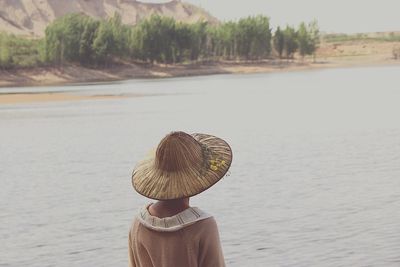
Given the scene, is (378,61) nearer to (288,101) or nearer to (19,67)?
(19,67)

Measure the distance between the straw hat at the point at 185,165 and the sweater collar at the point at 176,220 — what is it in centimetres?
7

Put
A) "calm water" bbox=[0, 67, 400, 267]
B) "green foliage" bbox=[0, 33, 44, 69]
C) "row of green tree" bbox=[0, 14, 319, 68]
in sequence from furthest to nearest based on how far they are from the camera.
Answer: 1. "row of green tree" bbox=[0, 14, 319, 68]
2. "green foliage" bbox=[0, 33, 44, 69]
3. "calm water" bbox=[0, 67, 400, 267]

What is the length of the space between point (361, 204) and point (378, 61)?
13289 centimetres

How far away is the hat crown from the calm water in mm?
6059

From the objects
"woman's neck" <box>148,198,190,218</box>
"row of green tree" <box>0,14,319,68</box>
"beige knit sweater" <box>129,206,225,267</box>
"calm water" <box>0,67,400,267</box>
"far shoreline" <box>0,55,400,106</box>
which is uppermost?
"woman's neck" <box>148,198,190,218</box>

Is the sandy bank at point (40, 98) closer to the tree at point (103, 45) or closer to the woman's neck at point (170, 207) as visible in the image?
the tree at point (103, 45)

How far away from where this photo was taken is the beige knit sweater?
3.23m

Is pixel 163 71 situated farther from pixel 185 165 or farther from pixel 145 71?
pixel 185 165

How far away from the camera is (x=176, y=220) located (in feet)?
10.8

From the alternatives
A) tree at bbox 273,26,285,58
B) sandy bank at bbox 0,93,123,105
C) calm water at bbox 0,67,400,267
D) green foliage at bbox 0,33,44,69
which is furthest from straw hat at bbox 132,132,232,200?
tree at bbox 273,26,285,58

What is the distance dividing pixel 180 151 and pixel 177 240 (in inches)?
12.9

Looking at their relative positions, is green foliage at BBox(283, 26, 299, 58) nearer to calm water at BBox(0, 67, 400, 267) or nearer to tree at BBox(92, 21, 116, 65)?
tree at BBox(92, 21, 116, 65)

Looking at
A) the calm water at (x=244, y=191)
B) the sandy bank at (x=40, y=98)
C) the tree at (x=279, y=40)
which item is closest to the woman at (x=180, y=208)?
the calm water at (x=244, y=191)

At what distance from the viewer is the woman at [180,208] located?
3256 mm
